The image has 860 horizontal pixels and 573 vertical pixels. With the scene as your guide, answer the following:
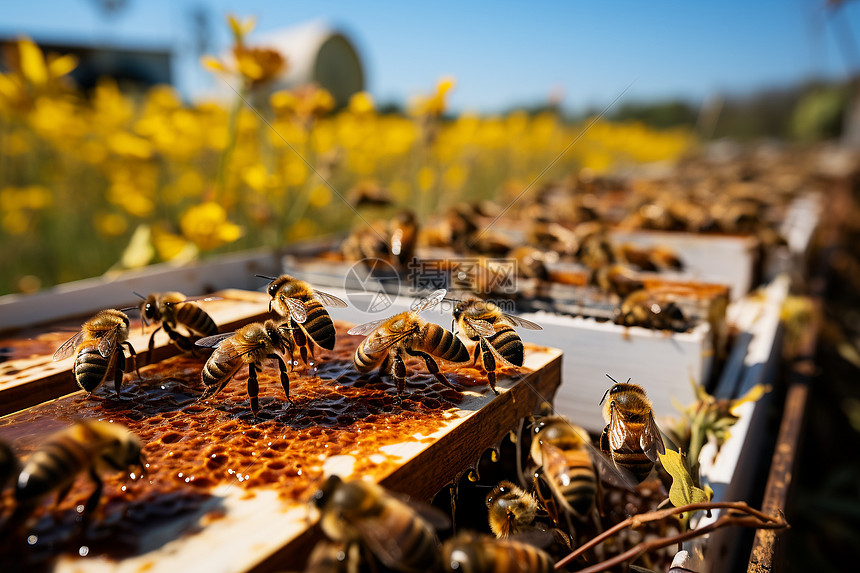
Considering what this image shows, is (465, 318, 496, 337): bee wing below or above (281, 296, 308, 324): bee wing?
below

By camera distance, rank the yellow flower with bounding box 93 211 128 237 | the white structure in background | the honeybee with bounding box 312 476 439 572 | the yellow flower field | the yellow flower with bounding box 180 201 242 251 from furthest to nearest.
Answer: the white structure in background < the yellow flower with bounding box 93 211 128 237 < the yellow flower field < the yellow flower with bounding box 180 201 242 251 < the honeybee with bounding box 312 476 439 572

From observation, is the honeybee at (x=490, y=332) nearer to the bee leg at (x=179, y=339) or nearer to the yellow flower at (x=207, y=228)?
the bee leg at (x=179, y=339)

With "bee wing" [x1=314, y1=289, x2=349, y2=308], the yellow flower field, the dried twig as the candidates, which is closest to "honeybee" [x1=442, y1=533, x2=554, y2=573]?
the dried twig

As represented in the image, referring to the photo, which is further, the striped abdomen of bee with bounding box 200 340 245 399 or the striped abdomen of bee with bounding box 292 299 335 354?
the striped abdomen of bee with bounding box 292 299 335 354

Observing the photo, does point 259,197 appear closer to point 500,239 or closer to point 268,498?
point 500,239

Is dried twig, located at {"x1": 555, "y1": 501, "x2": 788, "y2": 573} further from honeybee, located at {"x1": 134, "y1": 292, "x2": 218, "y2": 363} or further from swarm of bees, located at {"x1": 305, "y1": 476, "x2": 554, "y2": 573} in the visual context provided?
honeybee, located at {"x1": 134, "y1": 292, "x2": 218, "y2": 363}

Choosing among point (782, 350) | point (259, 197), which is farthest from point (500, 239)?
point (259, 197)

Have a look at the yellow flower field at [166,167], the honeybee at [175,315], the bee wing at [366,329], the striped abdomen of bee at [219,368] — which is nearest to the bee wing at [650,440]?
the bee wing at [366,329]

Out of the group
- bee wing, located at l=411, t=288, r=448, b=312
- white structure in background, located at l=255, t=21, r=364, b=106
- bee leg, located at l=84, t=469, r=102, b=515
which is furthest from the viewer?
white structure in background, located at l=255, t=21, r=364, b=106
